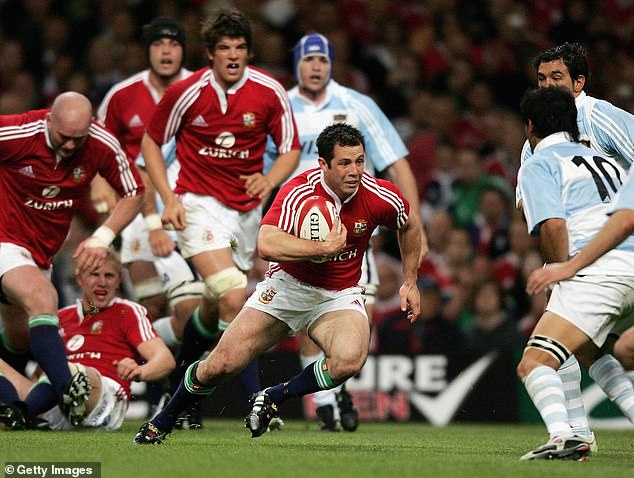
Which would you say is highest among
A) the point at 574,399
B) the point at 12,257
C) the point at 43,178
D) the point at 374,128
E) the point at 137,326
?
the point at 374,128

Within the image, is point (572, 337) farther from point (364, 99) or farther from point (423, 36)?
point (423, 36)

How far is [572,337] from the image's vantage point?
622 cm

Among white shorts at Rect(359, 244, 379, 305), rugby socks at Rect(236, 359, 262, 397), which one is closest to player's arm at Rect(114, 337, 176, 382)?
rugby socks at Rect(236, 359, 262, 397)

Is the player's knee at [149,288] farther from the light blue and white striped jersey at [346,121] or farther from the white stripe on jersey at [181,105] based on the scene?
the white stripe on jersey at [181,105]

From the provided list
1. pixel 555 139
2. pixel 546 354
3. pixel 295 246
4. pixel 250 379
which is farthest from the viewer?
pixel 250 379

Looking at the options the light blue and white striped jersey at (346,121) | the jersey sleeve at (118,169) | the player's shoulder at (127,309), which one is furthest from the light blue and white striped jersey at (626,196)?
the player's shoulder at (127,309)

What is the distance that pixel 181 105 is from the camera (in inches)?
347

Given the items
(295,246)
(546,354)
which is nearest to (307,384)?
(295,246)

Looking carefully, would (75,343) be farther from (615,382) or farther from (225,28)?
(615,382)

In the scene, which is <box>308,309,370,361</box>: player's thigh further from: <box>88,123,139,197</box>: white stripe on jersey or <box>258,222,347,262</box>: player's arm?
<box>88,123,139,197</box>: white stripe on jersey

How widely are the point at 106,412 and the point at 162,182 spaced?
1.72 meters

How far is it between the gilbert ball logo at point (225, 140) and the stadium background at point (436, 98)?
2.84 metres

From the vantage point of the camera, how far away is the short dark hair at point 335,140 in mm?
7059

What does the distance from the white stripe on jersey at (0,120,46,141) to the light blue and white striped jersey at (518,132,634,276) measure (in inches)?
146
